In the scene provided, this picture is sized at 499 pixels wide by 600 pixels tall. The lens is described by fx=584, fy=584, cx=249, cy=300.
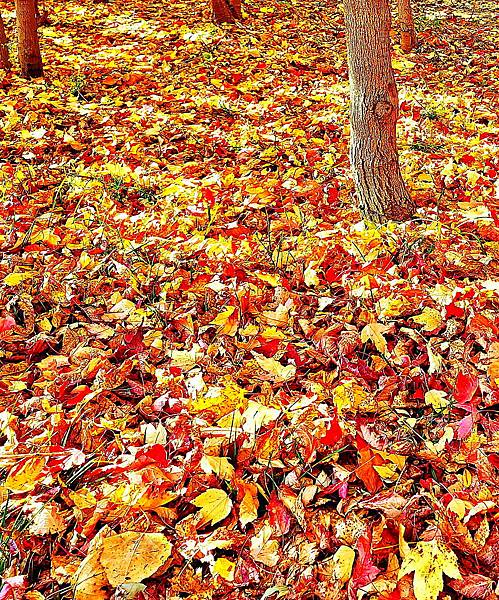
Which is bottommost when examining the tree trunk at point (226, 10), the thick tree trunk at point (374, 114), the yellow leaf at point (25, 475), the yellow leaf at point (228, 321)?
the yellow leaf at point (25, 475)

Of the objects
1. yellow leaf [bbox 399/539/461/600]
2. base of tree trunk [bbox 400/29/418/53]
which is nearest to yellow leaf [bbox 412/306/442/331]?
yellow leaf [bbox 399/539/461/600]

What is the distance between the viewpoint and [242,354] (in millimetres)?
2695

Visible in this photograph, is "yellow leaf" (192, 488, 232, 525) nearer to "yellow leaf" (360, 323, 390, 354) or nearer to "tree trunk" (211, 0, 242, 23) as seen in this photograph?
"yellow leaf" (360, 323, 390, 354)

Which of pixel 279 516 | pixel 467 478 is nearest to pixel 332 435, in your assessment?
pixel 279 516

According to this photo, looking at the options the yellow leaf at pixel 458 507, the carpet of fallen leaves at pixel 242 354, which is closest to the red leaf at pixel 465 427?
the carpet of fallen leaves at pixel 242 354

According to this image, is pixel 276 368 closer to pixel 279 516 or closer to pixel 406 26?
pixel 279 516

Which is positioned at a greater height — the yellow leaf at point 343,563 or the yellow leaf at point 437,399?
the yellow leaf at point 437,399

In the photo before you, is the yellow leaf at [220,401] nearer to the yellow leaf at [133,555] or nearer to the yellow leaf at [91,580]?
the yellow leaf at [133,555]

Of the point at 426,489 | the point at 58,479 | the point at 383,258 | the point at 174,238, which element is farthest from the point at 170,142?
the point at 426,489

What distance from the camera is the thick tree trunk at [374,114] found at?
3.34 meters

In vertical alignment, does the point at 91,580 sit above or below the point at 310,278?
below

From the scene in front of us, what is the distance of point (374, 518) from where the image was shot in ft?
6.45

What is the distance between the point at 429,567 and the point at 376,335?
113 centimetres

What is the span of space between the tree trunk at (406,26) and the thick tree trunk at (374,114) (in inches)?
144
